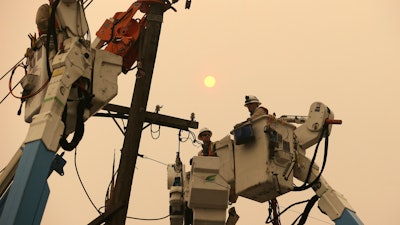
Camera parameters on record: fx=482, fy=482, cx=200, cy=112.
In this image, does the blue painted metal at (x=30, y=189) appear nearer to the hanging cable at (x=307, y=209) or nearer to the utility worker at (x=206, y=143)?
the utility worker at (x=206, y=143)

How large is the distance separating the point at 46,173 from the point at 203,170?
3.82 metres

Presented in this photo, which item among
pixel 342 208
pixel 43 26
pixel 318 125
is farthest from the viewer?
pixel 318 125

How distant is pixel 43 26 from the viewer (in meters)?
6.52

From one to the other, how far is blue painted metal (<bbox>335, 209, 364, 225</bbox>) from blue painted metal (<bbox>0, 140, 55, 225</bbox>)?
4647 mm

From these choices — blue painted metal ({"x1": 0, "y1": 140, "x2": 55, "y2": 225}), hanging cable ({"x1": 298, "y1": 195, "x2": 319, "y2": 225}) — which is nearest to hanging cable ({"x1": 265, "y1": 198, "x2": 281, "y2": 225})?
hanging cable ({"x1": 298, "y1": 195, "x2": 319, "y2": 225})

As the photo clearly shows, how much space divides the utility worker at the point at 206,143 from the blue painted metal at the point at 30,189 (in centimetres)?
422

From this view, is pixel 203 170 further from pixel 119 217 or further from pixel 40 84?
pixel 40 84

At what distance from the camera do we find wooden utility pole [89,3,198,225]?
8297 millimetres

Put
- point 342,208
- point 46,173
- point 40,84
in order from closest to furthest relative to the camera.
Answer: point 46,173 → point 40,84 → point 342,208

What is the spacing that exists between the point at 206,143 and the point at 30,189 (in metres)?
4.85

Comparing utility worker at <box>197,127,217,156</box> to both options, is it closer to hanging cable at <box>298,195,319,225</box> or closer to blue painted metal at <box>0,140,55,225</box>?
hanging cable at <box>298,195,319,225</box>

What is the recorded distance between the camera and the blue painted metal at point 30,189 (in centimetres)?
454

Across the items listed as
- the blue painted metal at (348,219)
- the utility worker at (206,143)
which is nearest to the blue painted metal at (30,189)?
the utility worker at (206,143)

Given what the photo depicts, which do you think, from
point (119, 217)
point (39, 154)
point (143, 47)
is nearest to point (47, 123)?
point (39, 154)
